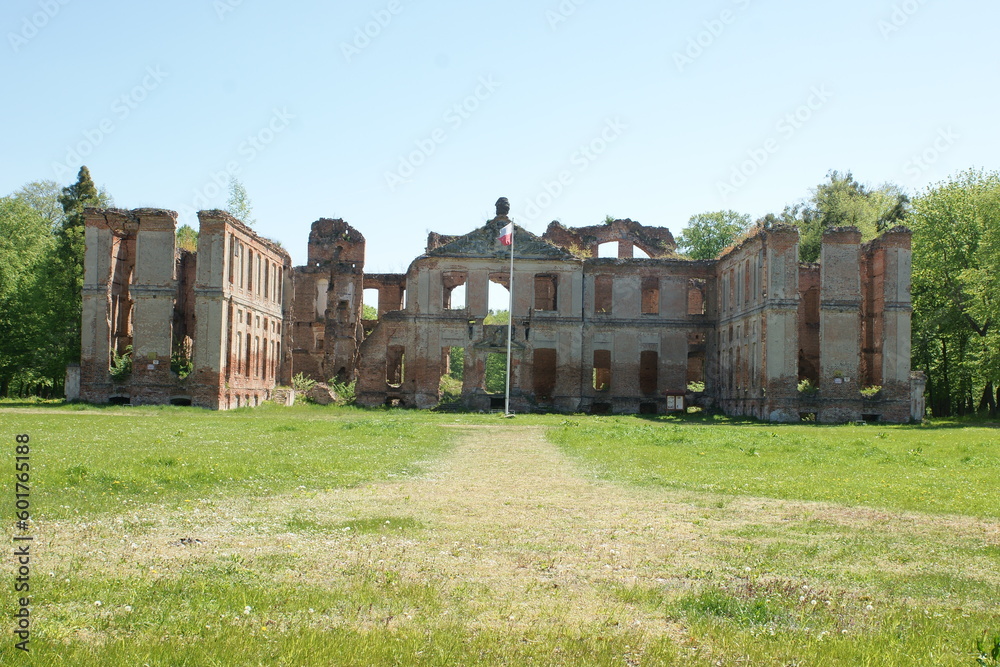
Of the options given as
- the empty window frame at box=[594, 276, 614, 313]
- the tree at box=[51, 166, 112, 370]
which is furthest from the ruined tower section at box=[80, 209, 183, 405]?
the empty window frame at box=[594, 276, 614, 313]

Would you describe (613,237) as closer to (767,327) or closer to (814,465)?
(767,327)

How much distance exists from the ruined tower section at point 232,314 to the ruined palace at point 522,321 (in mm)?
97

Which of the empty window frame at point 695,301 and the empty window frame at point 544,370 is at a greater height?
the empty window frame at point 695,301

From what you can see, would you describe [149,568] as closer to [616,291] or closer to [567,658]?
[567,658]

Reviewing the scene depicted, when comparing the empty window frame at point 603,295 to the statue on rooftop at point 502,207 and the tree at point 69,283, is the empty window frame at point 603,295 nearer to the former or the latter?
the statue on rooftop at point 502,207

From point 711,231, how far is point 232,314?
42582 millimetres

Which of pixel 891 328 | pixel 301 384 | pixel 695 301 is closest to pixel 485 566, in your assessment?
pixel 891 328

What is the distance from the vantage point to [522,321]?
49938 millimetres

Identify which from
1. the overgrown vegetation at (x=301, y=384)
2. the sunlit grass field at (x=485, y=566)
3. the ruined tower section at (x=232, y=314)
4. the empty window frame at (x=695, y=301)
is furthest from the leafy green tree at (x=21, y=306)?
the sunlit grass field at (x=485, y=566)

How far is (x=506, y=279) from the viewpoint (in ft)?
167

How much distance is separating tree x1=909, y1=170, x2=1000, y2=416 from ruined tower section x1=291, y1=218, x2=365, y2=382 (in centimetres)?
3172

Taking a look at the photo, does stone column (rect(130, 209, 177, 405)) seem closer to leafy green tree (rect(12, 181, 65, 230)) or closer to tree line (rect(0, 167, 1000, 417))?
tree line (rect(0, 167, 1000, 417))

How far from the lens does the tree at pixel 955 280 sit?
4300cm

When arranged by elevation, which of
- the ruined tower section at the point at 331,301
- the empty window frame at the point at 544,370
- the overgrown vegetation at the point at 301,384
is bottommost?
the overgrown vegetation at the point at 301,384
